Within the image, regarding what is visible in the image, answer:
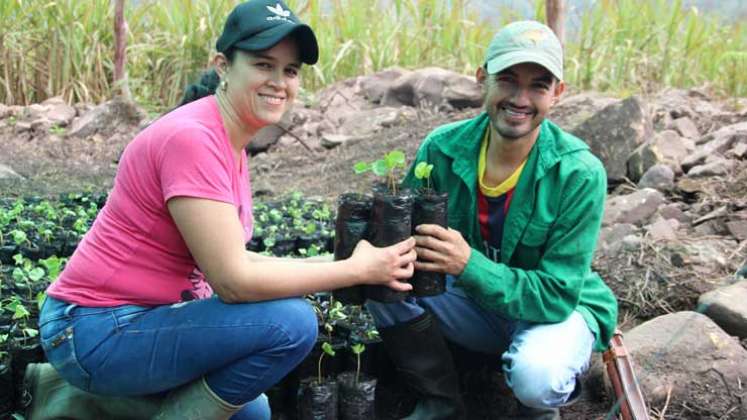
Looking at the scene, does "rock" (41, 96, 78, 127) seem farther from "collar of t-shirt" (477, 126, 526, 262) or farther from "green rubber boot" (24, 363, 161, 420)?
"collar of t-shirt" (477, 126, 526, 262)

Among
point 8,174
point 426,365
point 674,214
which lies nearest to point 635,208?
point 674,214

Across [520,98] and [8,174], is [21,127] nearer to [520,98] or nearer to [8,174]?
[8,174]

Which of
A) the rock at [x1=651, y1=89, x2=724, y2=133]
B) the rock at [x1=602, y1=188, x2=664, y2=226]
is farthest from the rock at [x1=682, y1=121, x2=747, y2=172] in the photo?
the rock at [x1=602, y1=188, x2=664, y2=226]

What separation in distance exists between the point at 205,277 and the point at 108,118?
6.09m

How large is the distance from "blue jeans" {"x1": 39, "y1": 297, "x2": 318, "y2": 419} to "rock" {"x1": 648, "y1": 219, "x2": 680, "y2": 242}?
240 cm

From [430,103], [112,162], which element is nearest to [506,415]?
[430,103]

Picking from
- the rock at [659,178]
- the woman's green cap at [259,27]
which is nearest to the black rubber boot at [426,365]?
the woman's green cap at [259,27]

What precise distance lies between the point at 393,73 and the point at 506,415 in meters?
5.38

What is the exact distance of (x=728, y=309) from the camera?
10.8ft

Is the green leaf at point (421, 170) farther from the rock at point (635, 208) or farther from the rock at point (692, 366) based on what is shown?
the rock at point (635, 208)

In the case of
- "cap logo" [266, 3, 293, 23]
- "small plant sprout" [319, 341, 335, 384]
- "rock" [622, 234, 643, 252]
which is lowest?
"rock" [622, 234, 643, 252]

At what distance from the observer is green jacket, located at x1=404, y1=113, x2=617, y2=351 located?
2.42 metres

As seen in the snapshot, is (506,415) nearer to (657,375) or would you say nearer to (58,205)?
(657,375)

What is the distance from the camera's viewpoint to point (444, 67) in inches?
330
